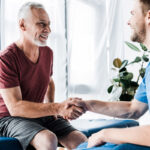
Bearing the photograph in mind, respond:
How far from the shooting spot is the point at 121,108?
1.70 meters

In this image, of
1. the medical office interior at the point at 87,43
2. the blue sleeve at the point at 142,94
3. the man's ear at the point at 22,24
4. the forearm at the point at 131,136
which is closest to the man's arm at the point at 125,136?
the forearm at the point at 131,136

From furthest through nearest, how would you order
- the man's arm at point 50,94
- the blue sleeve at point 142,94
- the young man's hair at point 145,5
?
the man's arm at point 50,94 < the blue sleeve at point 142,94 < the young man's hair at point 145,5

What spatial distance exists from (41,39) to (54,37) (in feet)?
7.29

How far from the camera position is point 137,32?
1380 mm

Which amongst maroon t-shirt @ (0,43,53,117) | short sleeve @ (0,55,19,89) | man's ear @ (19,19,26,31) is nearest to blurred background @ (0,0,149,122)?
man's ear @ (19,19,26,31)

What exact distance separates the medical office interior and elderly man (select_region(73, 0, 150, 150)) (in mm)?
2386

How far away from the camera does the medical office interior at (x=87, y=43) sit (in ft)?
13.6

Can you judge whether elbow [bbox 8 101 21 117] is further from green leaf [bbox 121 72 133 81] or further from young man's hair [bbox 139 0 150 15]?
green leaf [bbox 121 72 133 81]

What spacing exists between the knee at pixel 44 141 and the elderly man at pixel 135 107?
309mm

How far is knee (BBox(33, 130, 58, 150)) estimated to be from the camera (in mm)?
1664

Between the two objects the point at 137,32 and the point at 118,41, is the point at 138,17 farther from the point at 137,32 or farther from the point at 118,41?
the point at 118,41

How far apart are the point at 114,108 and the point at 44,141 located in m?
0.45

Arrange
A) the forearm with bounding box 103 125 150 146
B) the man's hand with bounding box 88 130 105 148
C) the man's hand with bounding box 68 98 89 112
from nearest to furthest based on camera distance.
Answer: the forearm with bounding box 103 125 150 146
the man's hand with bounding box 88 130 105 148
the man's hand with bounding box 68 98 89 112

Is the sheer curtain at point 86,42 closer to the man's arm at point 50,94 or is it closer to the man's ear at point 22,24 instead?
the man's arm at point 50,94
